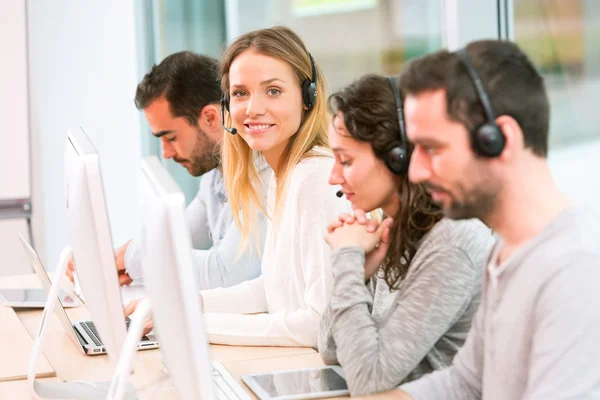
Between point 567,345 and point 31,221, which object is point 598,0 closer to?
point 567,345

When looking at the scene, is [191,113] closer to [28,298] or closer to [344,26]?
[28,298]

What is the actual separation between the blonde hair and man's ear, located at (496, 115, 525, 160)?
0.93 m

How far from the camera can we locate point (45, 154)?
4.07 metres

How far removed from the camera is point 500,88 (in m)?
1.08

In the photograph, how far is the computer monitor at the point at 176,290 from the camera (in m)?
0.88

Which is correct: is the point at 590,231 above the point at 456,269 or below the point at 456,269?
above

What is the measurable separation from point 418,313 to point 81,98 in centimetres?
319

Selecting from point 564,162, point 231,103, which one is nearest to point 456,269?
point 231,103

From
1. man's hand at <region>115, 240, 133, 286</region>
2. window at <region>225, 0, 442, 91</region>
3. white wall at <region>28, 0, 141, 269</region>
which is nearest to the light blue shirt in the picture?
man's hand at <region>115, 240, 133, 286</region>

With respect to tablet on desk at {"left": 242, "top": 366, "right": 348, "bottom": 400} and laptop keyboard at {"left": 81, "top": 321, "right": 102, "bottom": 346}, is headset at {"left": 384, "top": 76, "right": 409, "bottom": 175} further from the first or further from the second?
laptop keyboard at {"left": 81, "top": 321, "right": 102, "bottom": 346}

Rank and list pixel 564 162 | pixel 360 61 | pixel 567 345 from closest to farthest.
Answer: pixel 567 345 < pixel 564 162 < pixel 360 61

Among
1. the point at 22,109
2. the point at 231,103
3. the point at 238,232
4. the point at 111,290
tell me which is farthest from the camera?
the point at 22,109

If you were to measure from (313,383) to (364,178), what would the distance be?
37 centimetres

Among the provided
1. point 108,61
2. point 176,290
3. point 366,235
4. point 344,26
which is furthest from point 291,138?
point 108,61
